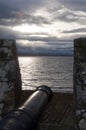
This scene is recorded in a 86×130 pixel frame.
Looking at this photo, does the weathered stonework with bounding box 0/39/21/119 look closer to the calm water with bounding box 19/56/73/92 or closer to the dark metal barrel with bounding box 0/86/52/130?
the dark metal barrel with bounding box 0/86/52/130

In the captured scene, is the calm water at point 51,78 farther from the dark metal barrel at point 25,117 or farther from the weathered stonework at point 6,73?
the dark metal barrel at point 25,117

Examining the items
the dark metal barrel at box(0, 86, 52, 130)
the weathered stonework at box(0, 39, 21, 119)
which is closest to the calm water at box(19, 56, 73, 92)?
the weathered stonework at box(0, 39, 21, 119)

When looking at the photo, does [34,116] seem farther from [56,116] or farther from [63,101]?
[63,101]

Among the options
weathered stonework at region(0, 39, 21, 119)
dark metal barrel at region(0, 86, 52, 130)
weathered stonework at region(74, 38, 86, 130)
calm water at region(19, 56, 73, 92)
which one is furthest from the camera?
calm water at region(19, 56, 73, 92)

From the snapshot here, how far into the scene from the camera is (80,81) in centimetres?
792

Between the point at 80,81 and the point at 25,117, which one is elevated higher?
the point at 80,81

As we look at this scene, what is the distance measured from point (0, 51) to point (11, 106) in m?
1.58

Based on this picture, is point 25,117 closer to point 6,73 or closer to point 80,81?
point 80,81

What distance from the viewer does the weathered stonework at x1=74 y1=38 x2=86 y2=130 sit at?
7859 mm

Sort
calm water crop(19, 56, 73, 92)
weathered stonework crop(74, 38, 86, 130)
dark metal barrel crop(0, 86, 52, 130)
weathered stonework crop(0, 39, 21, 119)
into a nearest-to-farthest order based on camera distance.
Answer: dark metal barrel crop(0, 86, 52, 130)
weathered stonework crop(74, 38, 86, 130)
weathered stonework crop(0, 39, 21, 119)
calm water crop(19, 56, 73, 92)

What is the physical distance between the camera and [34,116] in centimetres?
728

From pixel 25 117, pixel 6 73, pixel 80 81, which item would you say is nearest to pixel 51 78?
pixel 6 73

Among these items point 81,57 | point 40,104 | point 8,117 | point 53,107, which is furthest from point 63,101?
point 8,117

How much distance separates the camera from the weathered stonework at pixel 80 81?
786 centimetres
